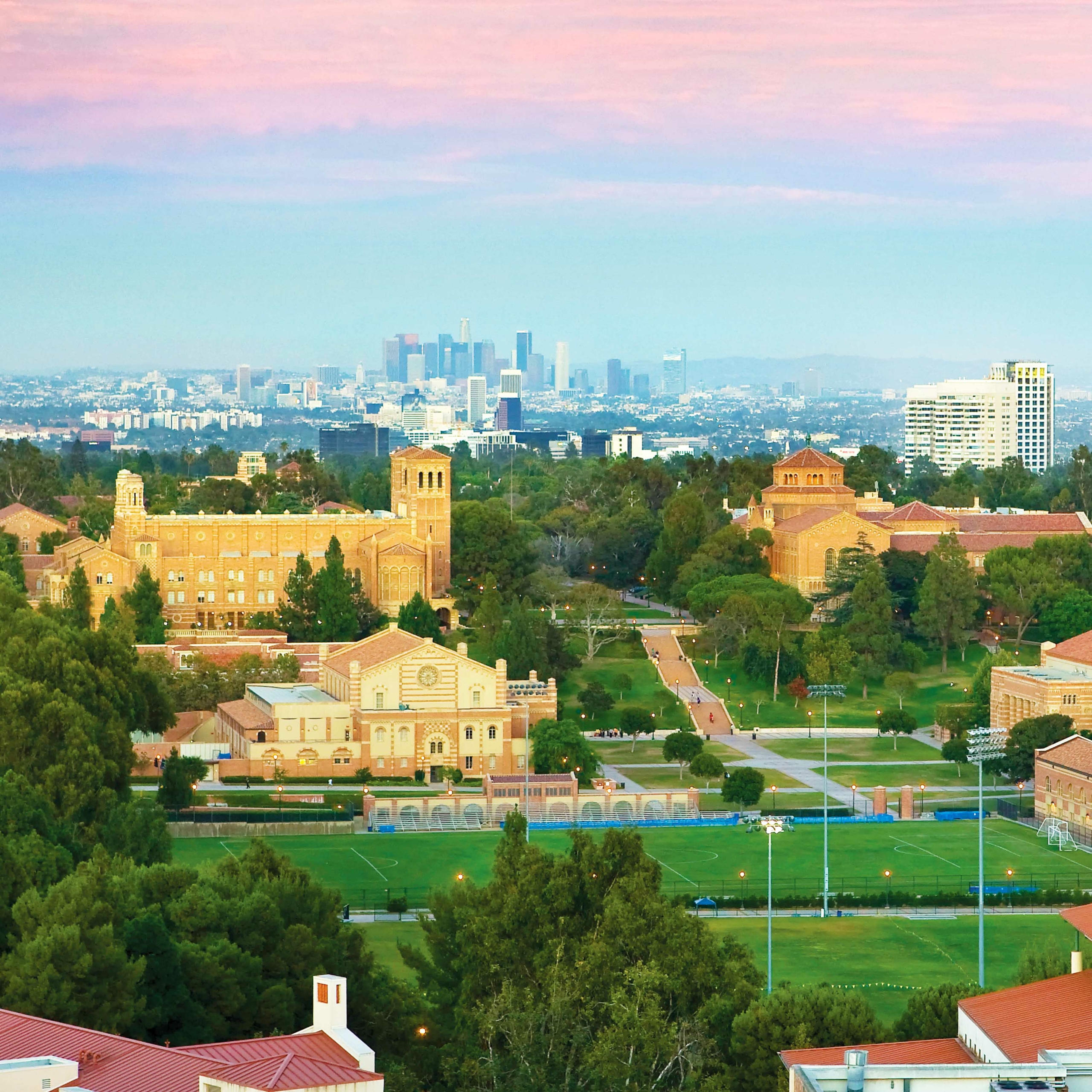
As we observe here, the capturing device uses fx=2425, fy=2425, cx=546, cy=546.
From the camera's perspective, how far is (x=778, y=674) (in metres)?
90.7

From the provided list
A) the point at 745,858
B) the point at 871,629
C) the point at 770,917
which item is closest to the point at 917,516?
the point at 871,629

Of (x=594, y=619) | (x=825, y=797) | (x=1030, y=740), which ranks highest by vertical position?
(x=594, y=619)

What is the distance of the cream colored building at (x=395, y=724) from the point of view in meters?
77.4

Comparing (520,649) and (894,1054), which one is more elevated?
(894,1054)

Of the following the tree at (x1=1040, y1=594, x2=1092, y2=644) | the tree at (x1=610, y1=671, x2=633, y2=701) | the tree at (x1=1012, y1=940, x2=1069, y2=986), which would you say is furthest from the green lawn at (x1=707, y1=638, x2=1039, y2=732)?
the tree at (x1=1012, y1=940, x2=1069, y2=986)

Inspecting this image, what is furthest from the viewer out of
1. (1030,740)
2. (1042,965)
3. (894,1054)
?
(1030,740)

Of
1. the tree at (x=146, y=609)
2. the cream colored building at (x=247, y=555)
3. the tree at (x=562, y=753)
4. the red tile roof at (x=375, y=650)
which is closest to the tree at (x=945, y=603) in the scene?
the cream colored building at (x=247, y=555)

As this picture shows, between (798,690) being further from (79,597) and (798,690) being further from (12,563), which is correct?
(12,563)

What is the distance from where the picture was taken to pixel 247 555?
104 metres

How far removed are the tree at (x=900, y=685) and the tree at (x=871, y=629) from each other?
938mm

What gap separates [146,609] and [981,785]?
50750mm

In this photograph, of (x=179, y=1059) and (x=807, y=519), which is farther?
(x=807, y=519)

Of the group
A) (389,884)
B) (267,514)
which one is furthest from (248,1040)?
(267,514)

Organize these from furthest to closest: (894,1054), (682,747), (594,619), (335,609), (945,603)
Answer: (594,619) < (335,609) < (945,603) < (682,747) < (894,1054)
